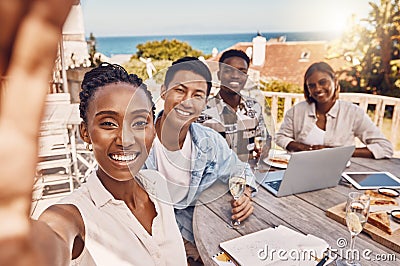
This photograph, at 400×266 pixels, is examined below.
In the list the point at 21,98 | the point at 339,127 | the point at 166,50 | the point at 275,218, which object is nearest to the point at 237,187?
the point at 275,218

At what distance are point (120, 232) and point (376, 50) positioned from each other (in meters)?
4.80

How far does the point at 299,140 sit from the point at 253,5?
10.7 m

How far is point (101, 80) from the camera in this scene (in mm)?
976

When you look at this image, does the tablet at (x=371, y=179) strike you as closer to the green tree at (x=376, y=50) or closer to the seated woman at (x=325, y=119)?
the seated woman at (x=325, y=119)

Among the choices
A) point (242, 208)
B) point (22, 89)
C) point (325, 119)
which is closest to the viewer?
point (22, 89)

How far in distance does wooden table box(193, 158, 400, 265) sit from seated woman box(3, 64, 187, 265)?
165 millimetres

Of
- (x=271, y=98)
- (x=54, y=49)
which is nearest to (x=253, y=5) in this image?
(x=271, y=98)

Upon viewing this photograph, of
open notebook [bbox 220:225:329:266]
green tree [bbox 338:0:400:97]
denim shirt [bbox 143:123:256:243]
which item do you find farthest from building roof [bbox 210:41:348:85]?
open notebook [bbox 220:225:329:266]

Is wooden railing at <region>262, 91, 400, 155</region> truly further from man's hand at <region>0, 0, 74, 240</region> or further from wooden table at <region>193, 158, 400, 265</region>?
man's hand at <region>0, 0, 74, 240</region>

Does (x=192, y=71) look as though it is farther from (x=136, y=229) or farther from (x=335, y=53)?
(x=335, y=53)

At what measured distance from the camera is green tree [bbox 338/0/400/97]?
14.6ft

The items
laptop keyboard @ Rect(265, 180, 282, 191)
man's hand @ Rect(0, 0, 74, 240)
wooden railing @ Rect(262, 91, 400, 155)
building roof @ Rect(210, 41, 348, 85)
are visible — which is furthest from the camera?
building roof @ Rect(210, 41, 348, 85)

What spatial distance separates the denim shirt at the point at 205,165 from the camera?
146cm

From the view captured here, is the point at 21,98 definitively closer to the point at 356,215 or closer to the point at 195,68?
the point at 195,68
